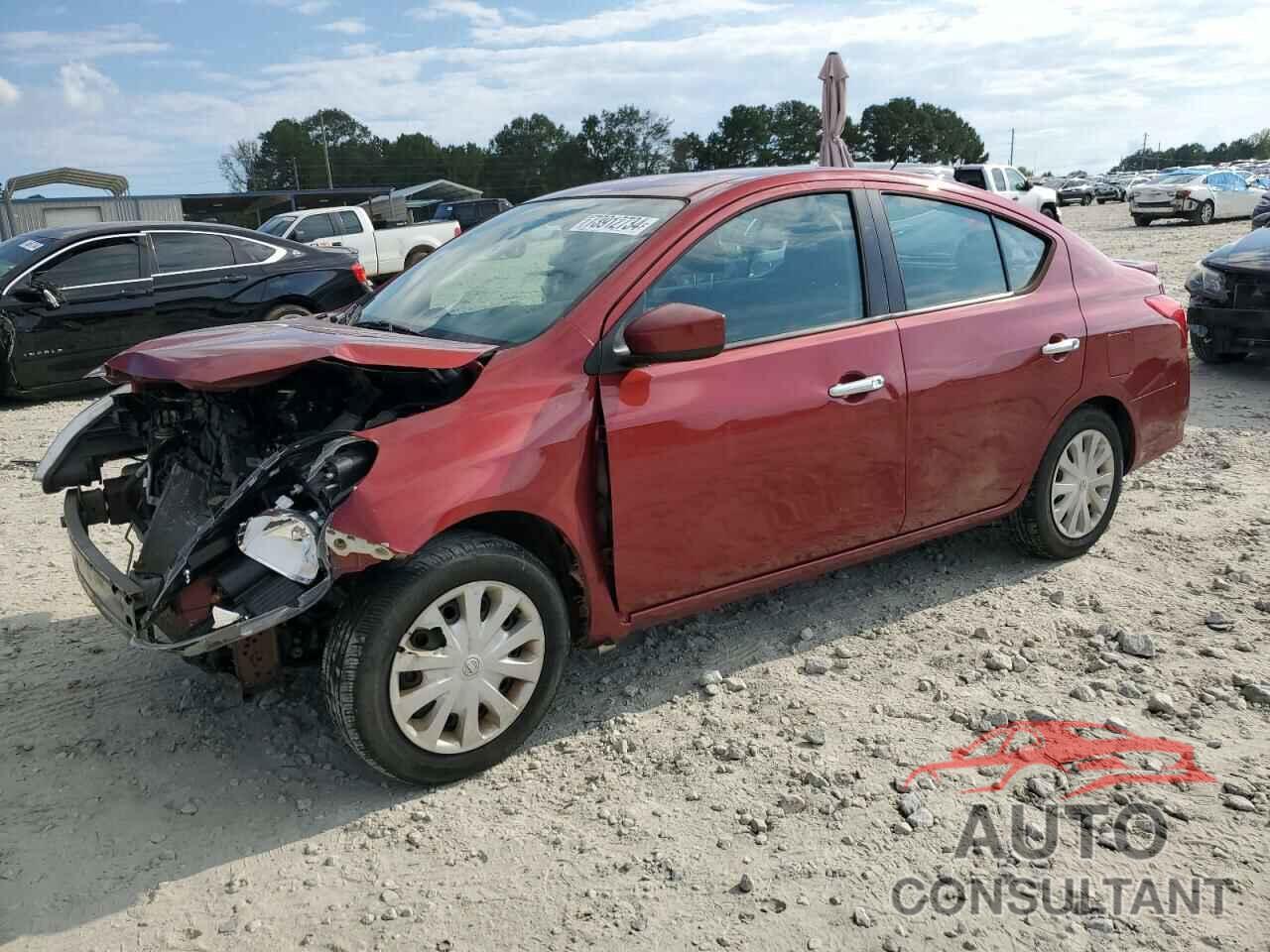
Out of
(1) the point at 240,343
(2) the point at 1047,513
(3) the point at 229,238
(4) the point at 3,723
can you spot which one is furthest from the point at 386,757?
(3) the point at 229,238

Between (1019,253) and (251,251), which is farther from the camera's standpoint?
(251,251)

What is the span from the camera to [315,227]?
64.3 feet

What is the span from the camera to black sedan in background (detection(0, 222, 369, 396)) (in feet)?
28.5

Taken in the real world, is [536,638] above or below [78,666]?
above

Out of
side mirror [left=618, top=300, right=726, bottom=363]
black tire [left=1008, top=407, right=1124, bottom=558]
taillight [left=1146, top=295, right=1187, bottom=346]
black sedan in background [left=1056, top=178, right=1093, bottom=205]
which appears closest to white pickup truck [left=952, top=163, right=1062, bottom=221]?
taillight [left=1146, top=295, right=1187, bottom=346]

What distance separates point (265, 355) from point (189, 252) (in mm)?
7331

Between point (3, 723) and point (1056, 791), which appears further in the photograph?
point (3, 723)

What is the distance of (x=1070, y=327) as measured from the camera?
14.4ft

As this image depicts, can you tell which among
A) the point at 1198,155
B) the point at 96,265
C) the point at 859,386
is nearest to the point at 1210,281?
the point at 859,386

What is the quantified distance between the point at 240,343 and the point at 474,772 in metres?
1.47

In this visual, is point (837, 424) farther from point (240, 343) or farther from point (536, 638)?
point (240, 343)

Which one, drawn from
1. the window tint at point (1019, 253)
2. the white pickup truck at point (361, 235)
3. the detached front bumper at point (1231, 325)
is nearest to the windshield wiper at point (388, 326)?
the window tint at point (1019, 253)

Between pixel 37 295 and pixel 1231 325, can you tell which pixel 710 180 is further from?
pixel 37 295

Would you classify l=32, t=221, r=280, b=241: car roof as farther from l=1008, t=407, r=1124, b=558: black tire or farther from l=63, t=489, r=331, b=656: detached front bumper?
l=1008, t=407, r=1124, b=558: black tire
